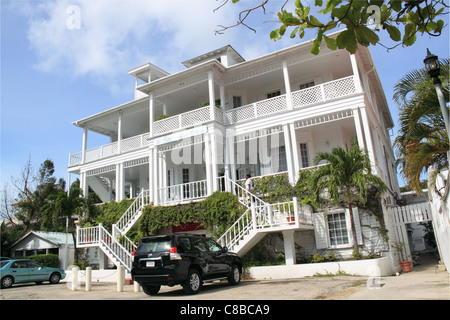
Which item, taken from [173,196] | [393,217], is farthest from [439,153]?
[173,196]

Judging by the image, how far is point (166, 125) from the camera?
63.3 feet

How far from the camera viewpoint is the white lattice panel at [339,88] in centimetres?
1570

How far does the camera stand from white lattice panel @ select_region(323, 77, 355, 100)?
15703 mm

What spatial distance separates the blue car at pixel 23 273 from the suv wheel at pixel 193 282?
10.5m

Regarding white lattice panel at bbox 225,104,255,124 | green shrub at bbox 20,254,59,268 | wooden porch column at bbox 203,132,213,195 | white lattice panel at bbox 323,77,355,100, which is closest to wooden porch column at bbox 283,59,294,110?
white lattice panel at bbox 323,77,355,100

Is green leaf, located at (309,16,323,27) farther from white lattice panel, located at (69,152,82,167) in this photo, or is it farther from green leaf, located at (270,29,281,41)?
white lattice panel, located at (69,152,82,167)

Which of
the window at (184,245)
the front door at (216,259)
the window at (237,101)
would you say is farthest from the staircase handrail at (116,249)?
the window at (237,101)

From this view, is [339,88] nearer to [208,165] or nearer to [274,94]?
[274,94]

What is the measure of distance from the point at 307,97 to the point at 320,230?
619cm

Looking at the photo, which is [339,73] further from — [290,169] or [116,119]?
[116,119]

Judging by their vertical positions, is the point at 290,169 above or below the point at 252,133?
below

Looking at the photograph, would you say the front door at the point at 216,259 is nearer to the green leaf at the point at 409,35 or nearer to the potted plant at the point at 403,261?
the potted plant at the point at 403,261
